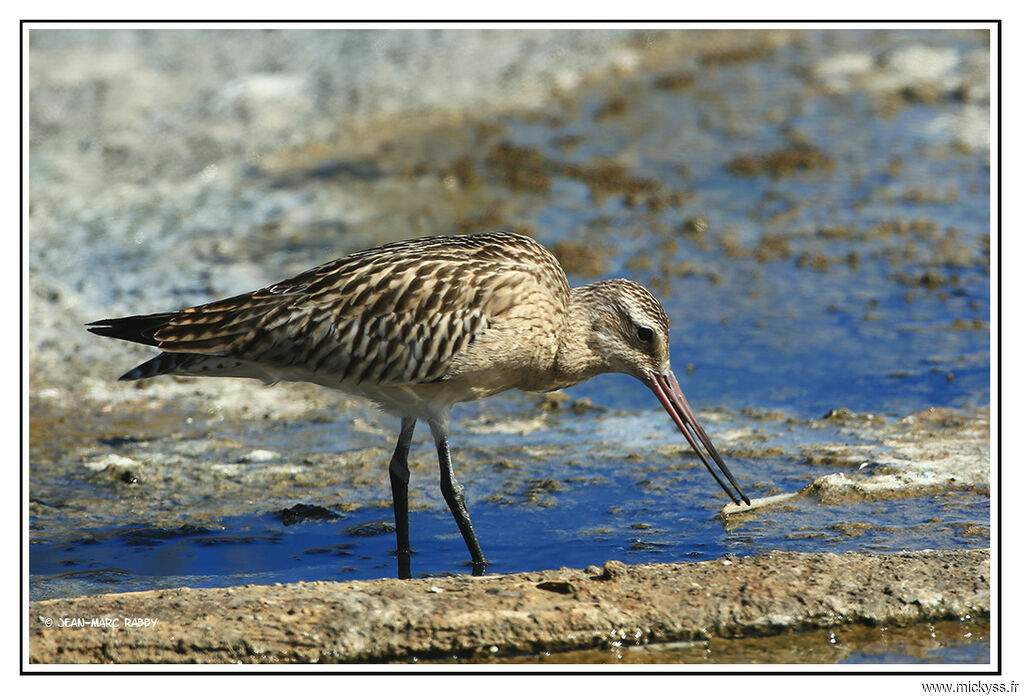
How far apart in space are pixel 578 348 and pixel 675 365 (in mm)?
2799

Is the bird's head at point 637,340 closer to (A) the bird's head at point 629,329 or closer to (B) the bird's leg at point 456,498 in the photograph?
(A) the bird's head at point 629,329

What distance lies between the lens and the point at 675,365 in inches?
388

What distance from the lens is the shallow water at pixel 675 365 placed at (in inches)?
276

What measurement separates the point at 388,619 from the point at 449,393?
1.78 m

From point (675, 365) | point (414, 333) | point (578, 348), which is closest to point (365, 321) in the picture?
point (414, 333)

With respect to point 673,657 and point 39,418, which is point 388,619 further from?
point 39,418

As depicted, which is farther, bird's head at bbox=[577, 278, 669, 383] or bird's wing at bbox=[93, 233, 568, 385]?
bird's head at bbox=[577, 278, 669, 383]

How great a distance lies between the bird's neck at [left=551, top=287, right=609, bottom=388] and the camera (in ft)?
23.5

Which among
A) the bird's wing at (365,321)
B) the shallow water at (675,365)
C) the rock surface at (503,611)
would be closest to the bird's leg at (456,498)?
the shallow water at (675,365)

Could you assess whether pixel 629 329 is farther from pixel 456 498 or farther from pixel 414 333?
pixel 456 498

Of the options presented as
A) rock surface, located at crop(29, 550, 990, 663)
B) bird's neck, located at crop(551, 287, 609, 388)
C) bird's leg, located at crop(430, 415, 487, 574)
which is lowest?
rock surface, located at crop(29, 550, 990, 663)

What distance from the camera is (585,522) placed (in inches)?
285

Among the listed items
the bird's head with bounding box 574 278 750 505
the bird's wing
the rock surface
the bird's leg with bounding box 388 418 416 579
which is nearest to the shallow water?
the bird's leg with bounding box 388 418 416 579

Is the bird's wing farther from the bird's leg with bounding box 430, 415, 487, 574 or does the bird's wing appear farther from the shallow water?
the shallow water
